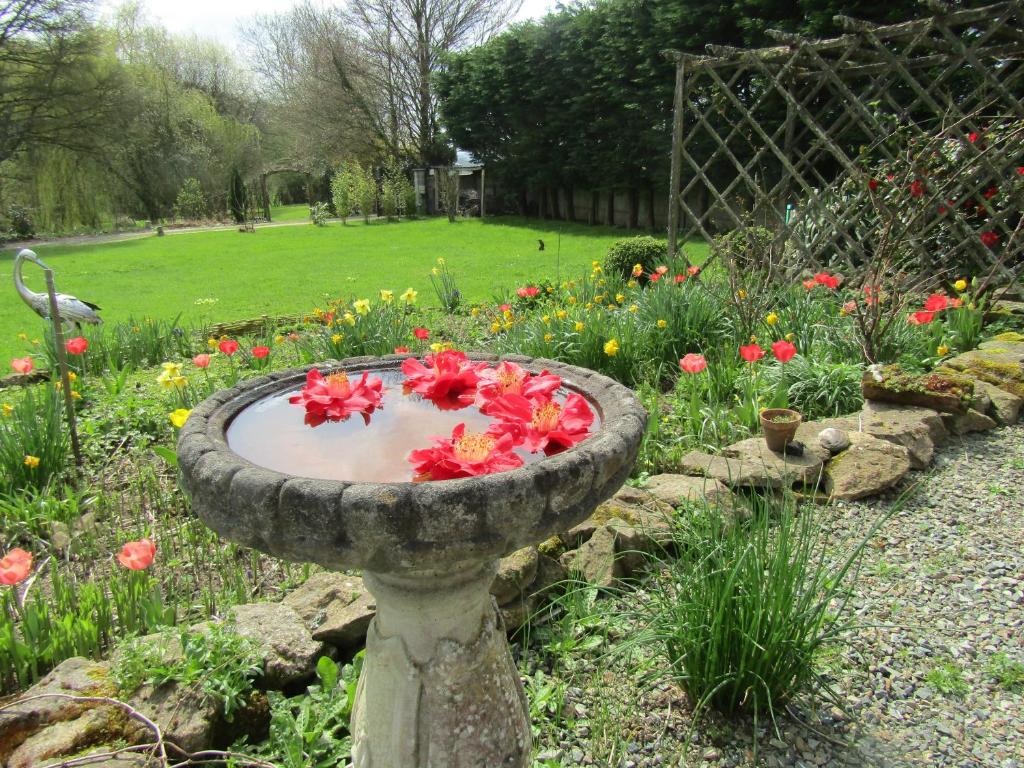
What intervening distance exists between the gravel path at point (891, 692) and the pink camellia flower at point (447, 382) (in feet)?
2.14

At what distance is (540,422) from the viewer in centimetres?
121

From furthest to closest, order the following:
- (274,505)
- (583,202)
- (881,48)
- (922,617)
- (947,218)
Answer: (583,202)
(947,218)
(881,48)
(922,617)
(274,505)

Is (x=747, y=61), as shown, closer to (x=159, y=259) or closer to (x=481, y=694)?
(x=481, y=694)

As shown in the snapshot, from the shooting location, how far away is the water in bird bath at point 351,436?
115cm

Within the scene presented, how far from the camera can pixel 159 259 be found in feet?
39.2

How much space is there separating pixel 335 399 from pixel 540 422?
50 cm

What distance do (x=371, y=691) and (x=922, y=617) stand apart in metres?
1.60

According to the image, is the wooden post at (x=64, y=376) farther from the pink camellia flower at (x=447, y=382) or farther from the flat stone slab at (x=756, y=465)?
the flat stone slab at (x=756, y=465)

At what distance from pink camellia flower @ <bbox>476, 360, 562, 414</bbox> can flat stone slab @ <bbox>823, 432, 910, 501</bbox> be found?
5.30ft

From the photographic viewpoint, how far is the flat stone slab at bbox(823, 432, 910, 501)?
8.27ft

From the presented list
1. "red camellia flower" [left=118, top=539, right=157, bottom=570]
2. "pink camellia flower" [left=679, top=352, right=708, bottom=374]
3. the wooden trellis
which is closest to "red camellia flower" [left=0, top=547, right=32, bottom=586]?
"red camellia flower" [left=118, top=539, right=157, bottom=570]

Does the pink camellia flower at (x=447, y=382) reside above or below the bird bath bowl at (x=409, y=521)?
above

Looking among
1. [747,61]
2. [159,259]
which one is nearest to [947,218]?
[747,61]

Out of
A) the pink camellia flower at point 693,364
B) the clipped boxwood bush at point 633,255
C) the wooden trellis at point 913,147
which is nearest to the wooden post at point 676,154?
the wooden trellis at point 913,147
